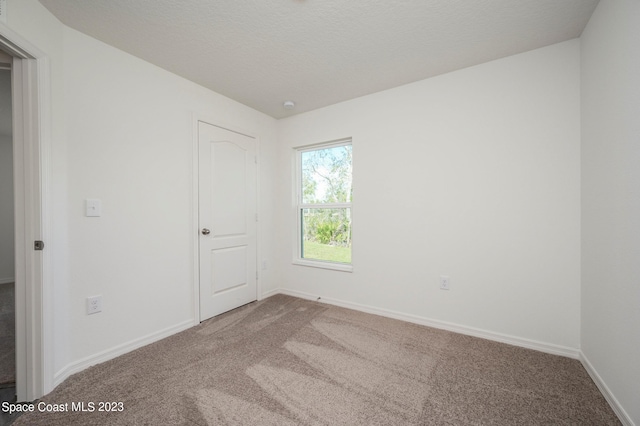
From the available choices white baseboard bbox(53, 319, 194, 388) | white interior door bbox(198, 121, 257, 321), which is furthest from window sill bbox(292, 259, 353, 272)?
white baseboard bbox(53, 319, 194, 388)

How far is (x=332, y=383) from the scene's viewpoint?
1644 millimetres

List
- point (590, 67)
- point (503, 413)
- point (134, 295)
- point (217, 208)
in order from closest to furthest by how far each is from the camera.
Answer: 1. point (503, 413)
2. point (590, 67)
3. point (134, 295)
4. point (217, 208)

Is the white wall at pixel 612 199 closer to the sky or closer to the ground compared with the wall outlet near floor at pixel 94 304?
closer to the sky

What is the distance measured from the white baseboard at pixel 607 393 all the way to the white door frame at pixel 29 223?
3.34 m

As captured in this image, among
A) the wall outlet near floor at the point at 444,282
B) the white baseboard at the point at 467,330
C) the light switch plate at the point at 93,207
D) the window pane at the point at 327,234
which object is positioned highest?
the light switch plate at the point at 93,207

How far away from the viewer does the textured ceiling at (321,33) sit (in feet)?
5.22

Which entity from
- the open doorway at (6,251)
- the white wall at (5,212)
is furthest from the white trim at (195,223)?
the white wall at (5,212)

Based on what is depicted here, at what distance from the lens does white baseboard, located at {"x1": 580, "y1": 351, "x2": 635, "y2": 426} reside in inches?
51.0

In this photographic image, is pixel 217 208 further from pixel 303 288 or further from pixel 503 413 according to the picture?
pixel 503 413

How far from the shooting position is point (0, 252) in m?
3.92

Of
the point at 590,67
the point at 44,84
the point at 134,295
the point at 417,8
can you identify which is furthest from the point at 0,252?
the point at 590,67

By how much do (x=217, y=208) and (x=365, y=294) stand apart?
197 cm

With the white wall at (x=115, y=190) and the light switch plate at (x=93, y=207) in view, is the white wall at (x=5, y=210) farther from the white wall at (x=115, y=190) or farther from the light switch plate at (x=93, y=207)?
the light switch plate at (x=93, y=207)

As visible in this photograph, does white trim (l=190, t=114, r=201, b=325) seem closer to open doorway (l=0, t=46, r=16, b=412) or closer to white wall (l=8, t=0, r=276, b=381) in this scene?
white wall (l=8, t=0, r=276, b=381)
